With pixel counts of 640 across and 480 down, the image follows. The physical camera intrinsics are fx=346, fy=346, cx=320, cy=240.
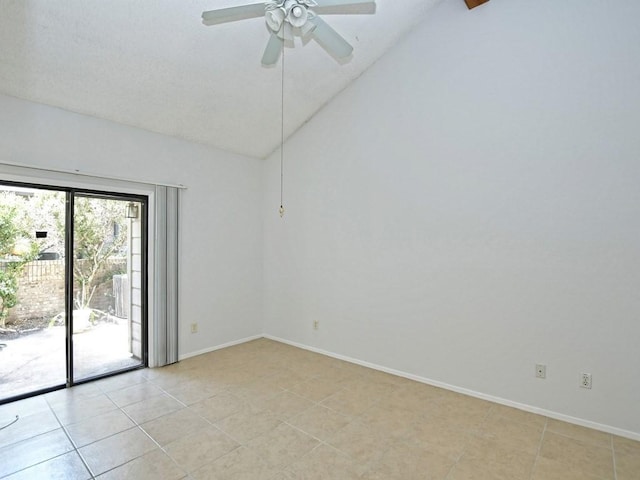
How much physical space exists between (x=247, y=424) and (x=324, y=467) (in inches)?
30.0

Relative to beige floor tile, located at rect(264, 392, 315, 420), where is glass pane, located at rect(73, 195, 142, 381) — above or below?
above

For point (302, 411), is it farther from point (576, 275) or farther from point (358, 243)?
point (576, 275)

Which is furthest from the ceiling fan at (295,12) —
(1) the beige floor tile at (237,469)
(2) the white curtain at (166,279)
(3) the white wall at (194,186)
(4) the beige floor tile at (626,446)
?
(4) the beige floor tile at (626,446)

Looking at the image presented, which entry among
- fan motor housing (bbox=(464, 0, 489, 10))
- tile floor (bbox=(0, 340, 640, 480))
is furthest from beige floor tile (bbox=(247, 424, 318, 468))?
fan motor housing (bbox=(464, 0, 489, 10))

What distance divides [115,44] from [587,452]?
4552 mm

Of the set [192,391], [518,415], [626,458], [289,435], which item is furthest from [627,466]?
[192,391]

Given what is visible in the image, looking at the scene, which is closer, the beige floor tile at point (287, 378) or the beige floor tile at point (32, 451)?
the beige floor tile at point (32, 451)

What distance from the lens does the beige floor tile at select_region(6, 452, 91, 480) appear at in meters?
2.05

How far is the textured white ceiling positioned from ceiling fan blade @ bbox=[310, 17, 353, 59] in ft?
3.17

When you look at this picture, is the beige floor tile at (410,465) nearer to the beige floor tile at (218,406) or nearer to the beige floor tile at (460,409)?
the beige floor tile at (460,409)

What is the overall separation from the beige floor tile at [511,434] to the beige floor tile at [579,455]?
2.5 inches

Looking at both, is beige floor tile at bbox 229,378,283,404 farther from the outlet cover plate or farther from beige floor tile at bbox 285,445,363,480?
the outlet cover plate

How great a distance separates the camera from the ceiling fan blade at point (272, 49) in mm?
2328

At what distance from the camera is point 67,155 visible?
10.5 feet
